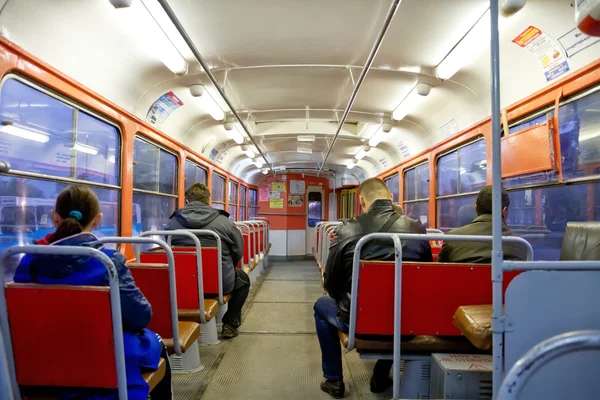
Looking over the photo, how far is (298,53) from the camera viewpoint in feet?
11.6

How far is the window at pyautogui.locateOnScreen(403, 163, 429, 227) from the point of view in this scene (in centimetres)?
582

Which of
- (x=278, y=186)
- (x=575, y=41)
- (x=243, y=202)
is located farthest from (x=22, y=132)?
(x=278, y=186)

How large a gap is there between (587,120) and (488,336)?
6.14 feet

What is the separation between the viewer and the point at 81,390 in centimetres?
144

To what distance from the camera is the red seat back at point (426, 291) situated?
77.1 inches

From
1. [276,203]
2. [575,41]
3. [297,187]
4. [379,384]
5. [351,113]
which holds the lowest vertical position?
[379,384]

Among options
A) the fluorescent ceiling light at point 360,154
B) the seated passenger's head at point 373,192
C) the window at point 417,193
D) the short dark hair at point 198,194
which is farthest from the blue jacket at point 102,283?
the fluorescent ceiling light at point 360,154

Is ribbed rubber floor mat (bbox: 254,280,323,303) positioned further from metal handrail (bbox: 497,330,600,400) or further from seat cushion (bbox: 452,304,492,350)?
metal handrail (bbox: 497,330,600,400)

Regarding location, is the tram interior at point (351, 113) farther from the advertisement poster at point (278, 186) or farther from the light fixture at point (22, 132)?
the advertisement poster at point (278, 186)

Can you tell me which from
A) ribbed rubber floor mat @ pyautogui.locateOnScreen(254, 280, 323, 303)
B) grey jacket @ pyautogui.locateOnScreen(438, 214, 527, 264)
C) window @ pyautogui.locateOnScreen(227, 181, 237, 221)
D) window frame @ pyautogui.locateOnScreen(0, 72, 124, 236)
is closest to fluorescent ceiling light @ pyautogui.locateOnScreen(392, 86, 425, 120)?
grey jacket @ pyautogui.locateOnScreen(438, 214, 527, 264)

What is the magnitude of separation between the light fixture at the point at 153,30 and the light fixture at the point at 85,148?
3.38 feet

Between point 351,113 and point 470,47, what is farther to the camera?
point 351,113

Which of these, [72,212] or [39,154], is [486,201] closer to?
[72,212]

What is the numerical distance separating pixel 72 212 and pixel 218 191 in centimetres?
657
